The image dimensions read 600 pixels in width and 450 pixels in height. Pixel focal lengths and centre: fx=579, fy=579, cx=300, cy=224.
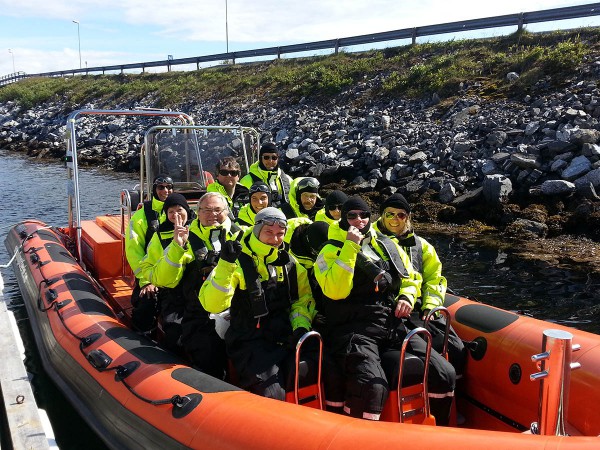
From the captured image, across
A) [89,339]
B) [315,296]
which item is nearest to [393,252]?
[315,296]

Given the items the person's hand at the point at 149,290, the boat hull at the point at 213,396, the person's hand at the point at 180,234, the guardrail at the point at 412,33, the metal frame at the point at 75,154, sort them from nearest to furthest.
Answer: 1. the boat hull at the point at 213,396
2. the person's hand at the point at 180,234
3. the person's hand at the point at 149,290
4. the metal frame at the point at 75,154
5. the guardrail at the point at 412,33

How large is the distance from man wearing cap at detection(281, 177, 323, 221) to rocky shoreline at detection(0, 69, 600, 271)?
5058 mm

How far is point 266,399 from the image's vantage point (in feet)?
9.61

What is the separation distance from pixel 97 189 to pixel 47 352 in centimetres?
1107

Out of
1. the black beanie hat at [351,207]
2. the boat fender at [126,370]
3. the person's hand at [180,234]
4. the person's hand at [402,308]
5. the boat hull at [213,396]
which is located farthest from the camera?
the person's hand at [180,234]

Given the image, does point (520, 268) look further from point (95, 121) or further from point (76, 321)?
point (95, 121)

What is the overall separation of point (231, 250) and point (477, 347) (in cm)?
184

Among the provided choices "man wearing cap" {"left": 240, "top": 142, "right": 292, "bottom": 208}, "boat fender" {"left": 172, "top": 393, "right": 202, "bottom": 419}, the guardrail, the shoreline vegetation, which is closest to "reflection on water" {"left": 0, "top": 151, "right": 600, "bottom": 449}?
the shoreline vegetation

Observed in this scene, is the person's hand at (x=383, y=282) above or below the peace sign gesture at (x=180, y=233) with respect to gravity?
below

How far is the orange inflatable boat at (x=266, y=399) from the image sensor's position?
2.31 m

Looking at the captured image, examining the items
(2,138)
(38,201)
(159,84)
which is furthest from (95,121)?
(38,201)

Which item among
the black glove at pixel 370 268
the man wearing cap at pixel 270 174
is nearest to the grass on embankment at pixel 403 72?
the man wearing cap at pixel 270 174

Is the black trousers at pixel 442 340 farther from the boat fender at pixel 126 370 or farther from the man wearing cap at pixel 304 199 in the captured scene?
the boat fender at pixel 126 370

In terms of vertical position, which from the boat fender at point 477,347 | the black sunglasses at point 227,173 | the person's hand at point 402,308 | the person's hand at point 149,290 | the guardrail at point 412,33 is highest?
the guardrail at point 412,33
